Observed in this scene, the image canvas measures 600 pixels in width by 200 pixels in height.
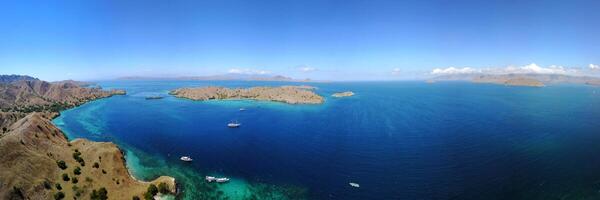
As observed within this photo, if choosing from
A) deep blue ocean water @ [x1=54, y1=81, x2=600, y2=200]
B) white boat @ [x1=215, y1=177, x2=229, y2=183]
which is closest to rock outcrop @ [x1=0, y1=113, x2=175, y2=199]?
deep blue ocean water @ [x1=54, y1=81, x2=600, y2=200]

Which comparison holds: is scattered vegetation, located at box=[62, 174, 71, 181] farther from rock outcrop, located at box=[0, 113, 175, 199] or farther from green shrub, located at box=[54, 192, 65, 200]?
green shrub, located at box=[54, 192, 65, 200]

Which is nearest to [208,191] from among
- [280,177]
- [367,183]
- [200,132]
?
[280,177]

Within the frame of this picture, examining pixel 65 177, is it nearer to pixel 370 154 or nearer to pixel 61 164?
pixel 61 164

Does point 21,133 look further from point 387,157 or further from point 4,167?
point 387,157

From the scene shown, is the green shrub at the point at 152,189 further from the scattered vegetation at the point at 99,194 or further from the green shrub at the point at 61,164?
the green shrub at the point at 61,164

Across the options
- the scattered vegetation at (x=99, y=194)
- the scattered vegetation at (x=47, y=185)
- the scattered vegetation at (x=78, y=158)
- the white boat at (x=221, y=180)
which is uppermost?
the scattered vegetation at (x=78, y=158)

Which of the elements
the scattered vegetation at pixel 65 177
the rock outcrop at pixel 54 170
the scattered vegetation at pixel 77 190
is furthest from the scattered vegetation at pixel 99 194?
the scattered vegetation at pixel 65 177

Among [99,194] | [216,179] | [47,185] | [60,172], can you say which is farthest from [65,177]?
[216,179]
